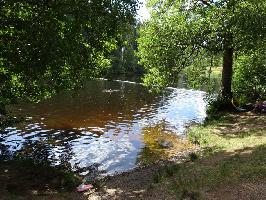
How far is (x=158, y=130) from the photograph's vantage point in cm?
3369

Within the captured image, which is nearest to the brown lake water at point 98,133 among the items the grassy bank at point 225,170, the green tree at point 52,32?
the grassy bank at point 225,170

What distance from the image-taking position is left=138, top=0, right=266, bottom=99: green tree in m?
28.6

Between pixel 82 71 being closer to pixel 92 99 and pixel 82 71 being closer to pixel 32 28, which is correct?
pixel 32 28

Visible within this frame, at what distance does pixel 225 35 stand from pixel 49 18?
1908 cm

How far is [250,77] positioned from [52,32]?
85.8 ft

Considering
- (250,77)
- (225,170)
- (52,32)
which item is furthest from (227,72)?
(52,32)

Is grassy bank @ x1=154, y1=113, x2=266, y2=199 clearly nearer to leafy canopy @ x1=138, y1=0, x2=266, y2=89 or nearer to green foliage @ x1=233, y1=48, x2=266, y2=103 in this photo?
leafy canopy @ x1=138, y1=0, x2=266, y2=89

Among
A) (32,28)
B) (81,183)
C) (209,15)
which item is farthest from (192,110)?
(32,28)

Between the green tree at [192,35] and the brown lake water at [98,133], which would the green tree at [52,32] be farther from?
the green tree at [192,35]

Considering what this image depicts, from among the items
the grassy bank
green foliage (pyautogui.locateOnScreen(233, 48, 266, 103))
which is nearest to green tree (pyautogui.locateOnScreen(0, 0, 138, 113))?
the grassy bank

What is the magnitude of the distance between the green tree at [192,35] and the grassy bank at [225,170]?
27.1 feet

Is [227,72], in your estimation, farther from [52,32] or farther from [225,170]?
[52,32]

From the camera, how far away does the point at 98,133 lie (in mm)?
32188

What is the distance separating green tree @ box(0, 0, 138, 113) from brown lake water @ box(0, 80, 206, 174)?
5054 mm
